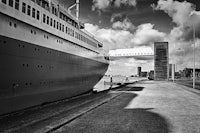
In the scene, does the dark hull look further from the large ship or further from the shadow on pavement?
the shadow on pavement

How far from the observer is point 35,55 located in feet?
46.3

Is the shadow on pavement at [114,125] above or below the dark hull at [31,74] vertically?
below

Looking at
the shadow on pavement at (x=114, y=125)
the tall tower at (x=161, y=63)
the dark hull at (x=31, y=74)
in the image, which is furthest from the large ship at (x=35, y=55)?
the tall tower at (x=161, y=63)

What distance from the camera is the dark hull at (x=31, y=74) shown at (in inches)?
453

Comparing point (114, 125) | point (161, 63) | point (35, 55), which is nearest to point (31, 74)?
point (35, 55)

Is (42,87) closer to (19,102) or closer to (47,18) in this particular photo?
(19,102)

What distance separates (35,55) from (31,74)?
5.13 ft

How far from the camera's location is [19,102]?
12625 millimetres

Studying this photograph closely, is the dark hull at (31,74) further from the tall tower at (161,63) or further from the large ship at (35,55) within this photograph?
the tall tower at (161,63)

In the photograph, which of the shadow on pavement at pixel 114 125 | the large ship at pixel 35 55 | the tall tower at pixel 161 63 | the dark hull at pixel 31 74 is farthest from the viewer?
the tall tower at pixel 161 63

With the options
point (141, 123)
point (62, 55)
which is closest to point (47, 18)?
point (62, 55)

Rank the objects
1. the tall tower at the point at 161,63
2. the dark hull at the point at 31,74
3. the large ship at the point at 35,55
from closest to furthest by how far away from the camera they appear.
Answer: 1. the dark hull at the point at 31,74
2. the large ship at the point at 35,55
3. the tall tower at the point at 161,63

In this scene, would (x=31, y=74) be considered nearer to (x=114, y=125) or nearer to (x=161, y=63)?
(x=114, y=125)

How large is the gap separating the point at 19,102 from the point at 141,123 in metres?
8.53
